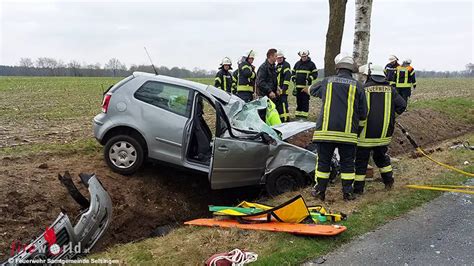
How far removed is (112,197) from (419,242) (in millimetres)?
4372

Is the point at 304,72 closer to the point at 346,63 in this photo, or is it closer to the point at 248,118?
the point at 248,118

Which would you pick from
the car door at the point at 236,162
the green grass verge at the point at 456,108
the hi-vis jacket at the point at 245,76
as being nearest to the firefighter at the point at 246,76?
the hi-vis jacket at the point at 245,76

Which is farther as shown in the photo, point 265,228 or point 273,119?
point 273,119

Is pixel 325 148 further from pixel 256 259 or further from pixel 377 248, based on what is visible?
pixel 256 259

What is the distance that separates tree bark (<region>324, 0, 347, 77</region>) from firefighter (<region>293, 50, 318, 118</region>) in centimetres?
150

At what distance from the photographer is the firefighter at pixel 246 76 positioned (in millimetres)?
10477

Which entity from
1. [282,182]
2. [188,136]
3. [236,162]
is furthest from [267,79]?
[236,162]

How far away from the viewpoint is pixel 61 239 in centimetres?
438

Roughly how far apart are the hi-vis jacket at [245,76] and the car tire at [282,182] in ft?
A: 14.1

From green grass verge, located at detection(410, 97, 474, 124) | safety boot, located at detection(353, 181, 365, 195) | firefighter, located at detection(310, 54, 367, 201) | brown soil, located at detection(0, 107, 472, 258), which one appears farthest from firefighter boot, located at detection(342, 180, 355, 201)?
green grass verge, located at detection(410, 97, 474, 124)

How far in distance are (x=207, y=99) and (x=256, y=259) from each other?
11.9 feet

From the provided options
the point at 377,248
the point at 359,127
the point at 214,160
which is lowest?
the point at 377,248

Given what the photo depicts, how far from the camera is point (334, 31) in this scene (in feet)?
32.2

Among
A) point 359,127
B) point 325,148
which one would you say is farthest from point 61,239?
point 359,127
